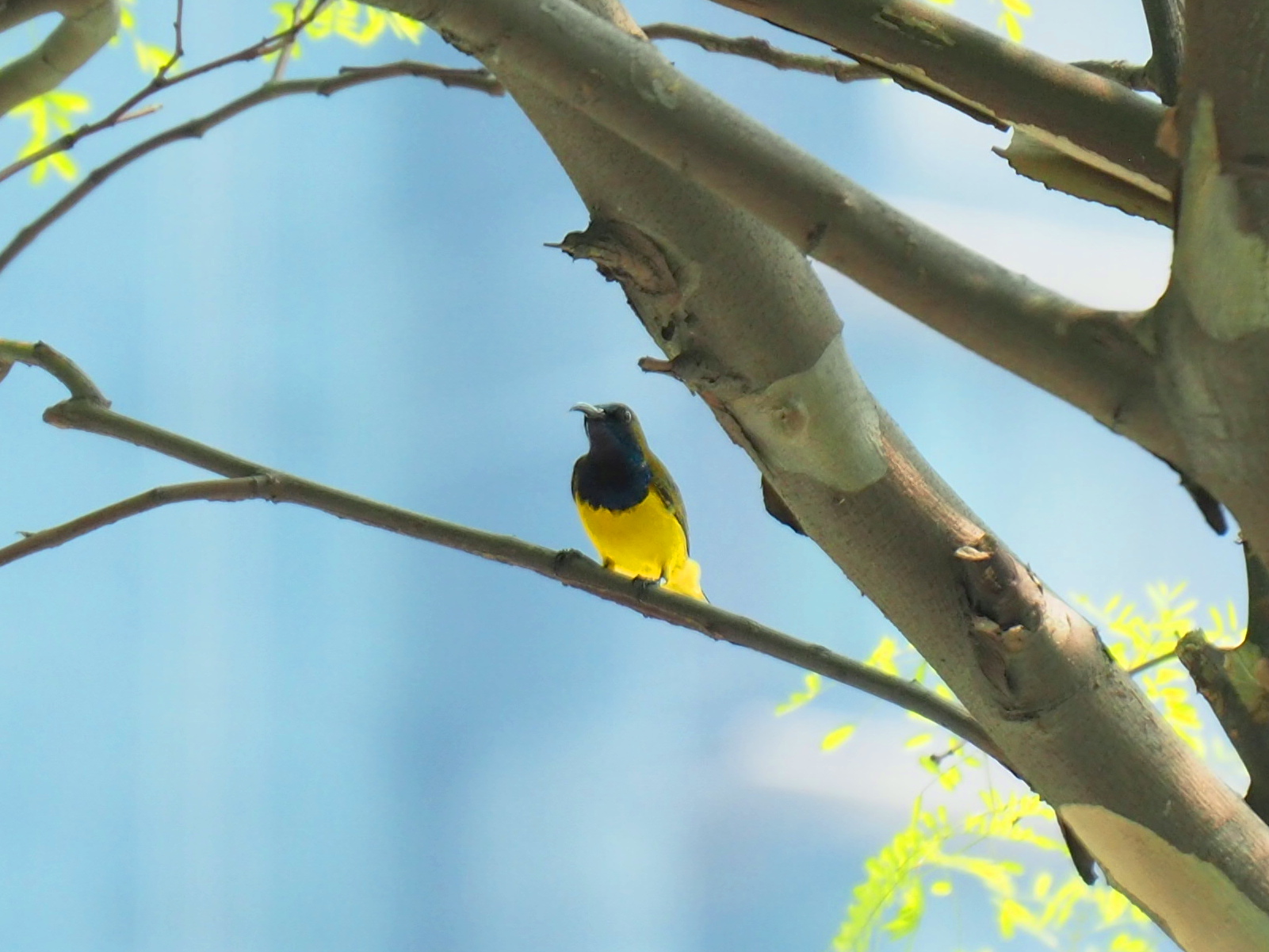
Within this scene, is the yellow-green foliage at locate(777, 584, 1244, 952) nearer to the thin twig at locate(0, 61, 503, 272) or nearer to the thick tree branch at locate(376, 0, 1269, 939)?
the thick tree branch at locate(376, 0, 1269, 939)

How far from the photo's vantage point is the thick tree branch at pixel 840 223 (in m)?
0.49

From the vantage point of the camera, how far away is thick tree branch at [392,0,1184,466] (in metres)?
0.49

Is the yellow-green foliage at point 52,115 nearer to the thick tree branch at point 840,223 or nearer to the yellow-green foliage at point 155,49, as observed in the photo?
the yellow-green foliage at point 155,49

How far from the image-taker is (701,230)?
620mm

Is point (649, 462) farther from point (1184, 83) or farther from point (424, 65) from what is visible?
point (1184, 83)

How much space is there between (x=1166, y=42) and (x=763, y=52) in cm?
37

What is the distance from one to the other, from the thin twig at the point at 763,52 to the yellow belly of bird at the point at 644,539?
921mm

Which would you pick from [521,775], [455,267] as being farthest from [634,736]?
[455,267]

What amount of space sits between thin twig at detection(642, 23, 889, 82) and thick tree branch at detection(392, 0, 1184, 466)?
492mm

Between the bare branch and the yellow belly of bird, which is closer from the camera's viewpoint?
the bare branch

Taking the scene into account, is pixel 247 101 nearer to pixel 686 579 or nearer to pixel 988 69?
pixel 988 69

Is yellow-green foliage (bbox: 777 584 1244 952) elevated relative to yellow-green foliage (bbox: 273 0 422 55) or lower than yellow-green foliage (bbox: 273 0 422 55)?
lower

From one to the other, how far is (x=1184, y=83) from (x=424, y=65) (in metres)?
0.85

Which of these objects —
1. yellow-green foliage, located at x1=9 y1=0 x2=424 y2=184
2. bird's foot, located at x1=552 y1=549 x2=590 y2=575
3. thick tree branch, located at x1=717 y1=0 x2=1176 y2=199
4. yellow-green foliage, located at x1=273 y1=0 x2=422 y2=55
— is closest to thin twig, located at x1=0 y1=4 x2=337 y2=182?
yellow-green foliage, located at x1=9 y1=0 x2=424 y2=184
